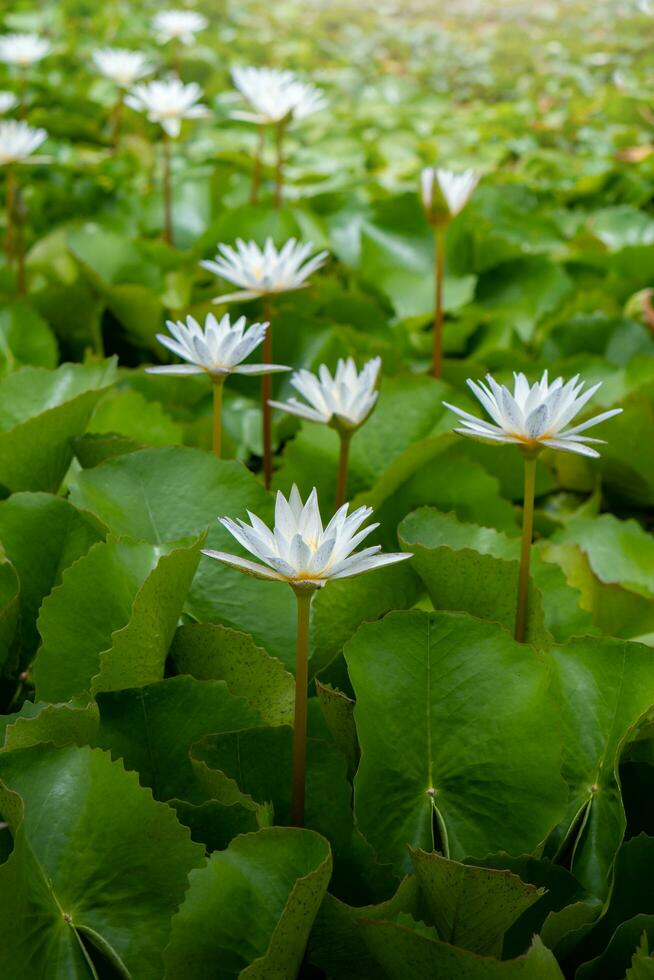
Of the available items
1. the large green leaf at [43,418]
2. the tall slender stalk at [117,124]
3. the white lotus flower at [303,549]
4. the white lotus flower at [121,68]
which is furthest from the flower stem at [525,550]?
the tall slender stalk at [117,124]

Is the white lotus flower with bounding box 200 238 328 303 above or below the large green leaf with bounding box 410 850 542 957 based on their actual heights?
above

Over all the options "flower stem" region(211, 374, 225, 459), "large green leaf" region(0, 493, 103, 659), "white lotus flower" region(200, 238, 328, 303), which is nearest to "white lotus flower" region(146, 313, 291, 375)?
"flower stem" region(211, 374, 225, 459)

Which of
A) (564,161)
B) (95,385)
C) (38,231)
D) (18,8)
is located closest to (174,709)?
(95,385)

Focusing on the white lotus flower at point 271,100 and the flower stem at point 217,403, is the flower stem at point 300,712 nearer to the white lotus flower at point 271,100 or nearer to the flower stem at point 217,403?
the flower stem at point 217,403

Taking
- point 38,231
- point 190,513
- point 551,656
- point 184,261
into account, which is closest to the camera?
point 551,656

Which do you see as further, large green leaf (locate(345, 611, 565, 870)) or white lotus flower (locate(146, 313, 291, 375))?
white lotus flower (locate(146, 313, 291, 375))

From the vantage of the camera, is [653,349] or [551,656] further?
[653,349]

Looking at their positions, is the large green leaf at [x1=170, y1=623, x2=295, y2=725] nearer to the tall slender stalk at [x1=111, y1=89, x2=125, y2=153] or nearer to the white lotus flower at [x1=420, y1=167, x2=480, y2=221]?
the white lotus flower at [x1=420, y1=167, x2=480, y2=221]

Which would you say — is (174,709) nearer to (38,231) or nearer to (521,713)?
(521,713)
